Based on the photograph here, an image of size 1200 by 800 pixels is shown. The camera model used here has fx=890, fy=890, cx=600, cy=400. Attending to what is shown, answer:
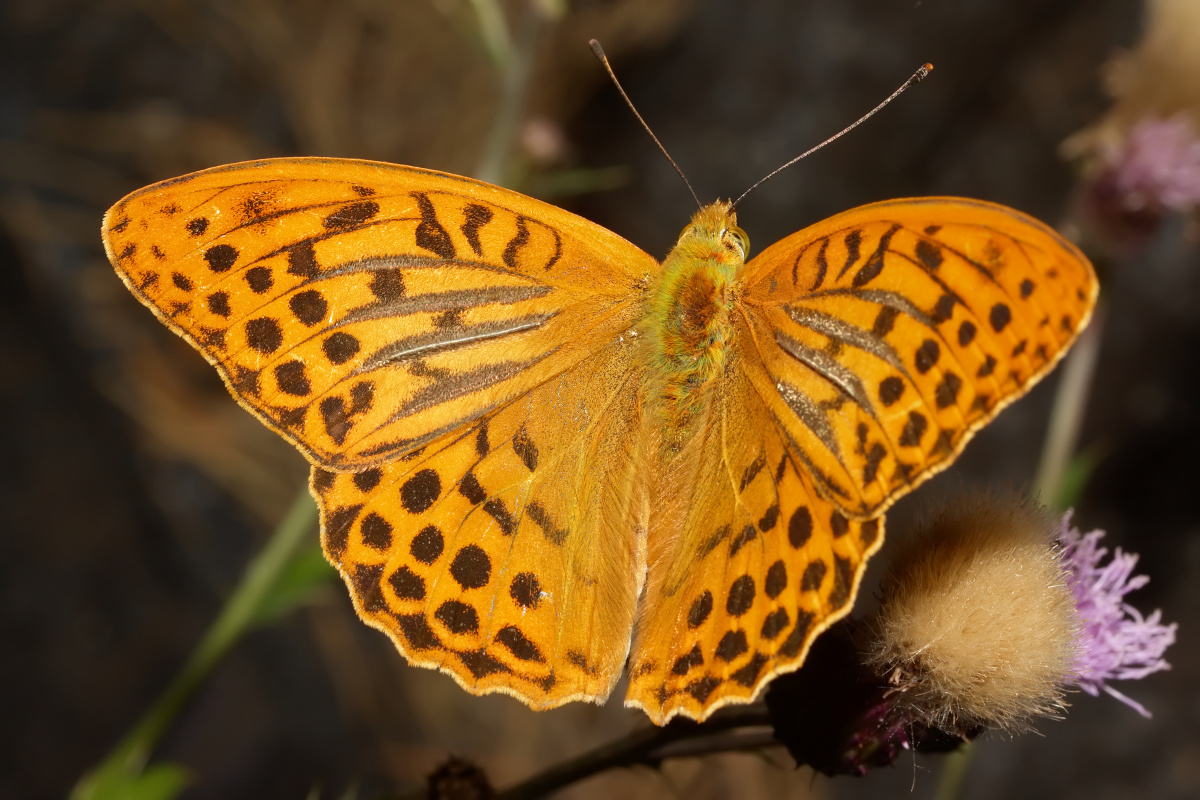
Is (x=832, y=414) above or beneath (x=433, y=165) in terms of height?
above

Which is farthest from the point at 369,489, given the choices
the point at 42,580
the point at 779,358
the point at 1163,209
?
the point at 42,580

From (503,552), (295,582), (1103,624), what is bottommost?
(295,582)

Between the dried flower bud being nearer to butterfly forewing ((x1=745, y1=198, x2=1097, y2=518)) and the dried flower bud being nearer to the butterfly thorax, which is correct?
butterfly forewing ((x1=745, y1=198, x2=1097, y2=518))

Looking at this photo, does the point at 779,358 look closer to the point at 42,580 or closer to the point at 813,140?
the point at 813,140

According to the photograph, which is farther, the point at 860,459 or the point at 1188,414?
the point at 1188,414

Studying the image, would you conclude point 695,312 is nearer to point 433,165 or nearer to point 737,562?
point 737,562

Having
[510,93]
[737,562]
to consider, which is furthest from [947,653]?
[510,93]
